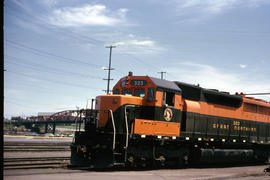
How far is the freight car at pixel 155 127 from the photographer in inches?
466

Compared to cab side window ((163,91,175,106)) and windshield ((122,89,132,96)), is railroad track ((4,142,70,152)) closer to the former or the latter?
windshield ((122,89,132,96))

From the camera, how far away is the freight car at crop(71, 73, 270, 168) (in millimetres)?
11844

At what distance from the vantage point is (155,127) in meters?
12.6

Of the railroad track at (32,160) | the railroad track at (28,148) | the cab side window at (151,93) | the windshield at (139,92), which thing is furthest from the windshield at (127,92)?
the railroad track at (28,148)

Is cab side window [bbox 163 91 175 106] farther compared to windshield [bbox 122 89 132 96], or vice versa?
windshield [bbox 122 89 132 96]

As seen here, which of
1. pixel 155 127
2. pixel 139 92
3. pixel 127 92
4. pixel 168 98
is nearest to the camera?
pixel 155 127

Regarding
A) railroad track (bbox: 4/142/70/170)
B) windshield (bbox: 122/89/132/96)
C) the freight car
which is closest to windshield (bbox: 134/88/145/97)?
the freight car

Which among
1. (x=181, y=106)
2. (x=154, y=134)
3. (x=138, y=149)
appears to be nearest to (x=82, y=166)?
(x=138, y=149)

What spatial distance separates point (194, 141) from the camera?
571 inches

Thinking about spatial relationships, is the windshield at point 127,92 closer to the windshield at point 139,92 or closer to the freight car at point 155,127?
the freight car at point 155,127

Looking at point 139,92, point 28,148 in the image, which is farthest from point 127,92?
point 28,148

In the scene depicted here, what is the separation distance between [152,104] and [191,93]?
3217 mm

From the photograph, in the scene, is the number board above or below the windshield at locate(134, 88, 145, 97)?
above

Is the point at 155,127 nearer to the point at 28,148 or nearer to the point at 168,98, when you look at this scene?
the point at 168,98
